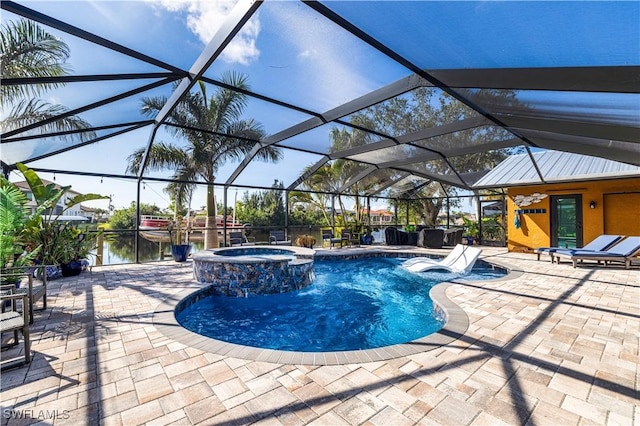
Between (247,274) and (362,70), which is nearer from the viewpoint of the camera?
(362,70)

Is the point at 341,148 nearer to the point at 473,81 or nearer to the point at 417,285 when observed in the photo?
the point at 417,285

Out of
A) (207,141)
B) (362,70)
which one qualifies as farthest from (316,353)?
(207,141)

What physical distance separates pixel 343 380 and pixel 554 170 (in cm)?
1210

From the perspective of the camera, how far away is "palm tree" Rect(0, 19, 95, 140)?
4314 millimetres

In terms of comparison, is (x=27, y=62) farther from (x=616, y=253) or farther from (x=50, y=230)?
(x=616, y=253)

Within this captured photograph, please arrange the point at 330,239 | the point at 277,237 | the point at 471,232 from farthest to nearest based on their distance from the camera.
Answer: the point at 471,232 → the point at 330,239 → the point at 277,237

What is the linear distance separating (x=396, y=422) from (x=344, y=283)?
587 centimetres

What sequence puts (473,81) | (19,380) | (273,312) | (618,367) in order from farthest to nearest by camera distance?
(273,312)
(473,81)
(618,367)
(19,380)

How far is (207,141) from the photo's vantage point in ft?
33.3

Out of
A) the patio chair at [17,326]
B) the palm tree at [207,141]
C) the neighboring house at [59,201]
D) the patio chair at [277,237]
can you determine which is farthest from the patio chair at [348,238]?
the patio chair at [17,326]

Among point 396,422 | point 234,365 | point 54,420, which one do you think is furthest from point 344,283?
point 54,420

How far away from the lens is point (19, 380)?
8.03 feet

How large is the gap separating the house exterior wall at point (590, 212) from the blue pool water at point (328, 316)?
4.73m

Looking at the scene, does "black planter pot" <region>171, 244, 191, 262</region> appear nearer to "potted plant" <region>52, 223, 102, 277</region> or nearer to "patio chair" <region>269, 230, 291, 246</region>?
"potted plant" <region>52, 223, 102, 277</region>
